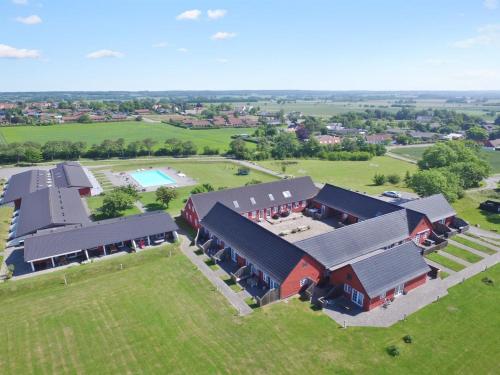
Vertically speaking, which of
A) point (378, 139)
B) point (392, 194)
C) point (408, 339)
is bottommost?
point (408, 339)

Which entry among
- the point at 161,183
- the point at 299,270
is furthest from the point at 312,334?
the point at 161,183

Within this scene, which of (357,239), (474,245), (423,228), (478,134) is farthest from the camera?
(478,134)

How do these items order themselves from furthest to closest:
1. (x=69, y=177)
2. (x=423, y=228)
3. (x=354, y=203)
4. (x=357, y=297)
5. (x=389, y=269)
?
1. (x=69, y=177)
2. (x=354, y=203)
3. (x=423, y=228)
4. (x=389, y=269)
5. (x=357, y=297)

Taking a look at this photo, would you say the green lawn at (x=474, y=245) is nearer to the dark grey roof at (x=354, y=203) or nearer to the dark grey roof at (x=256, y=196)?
the dark grey roof at (x=354, y=203)

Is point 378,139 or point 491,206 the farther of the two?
point 378,139

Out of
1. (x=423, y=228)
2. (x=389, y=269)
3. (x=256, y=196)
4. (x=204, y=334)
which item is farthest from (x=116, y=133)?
(x=389, y=269)

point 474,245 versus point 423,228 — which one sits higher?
point 423,228

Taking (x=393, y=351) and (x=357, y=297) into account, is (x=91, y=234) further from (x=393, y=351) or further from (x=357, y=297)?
(x=393, y=351)

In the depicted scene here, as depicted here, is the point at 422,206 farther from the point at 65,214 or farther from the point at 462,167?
the point at 65,214
